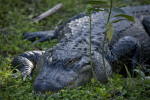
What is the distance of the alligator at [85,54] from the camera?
308 cm

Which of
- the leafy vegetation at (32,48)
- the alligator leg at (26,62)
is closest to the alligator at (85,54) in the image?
the alligator leg at (26,62)

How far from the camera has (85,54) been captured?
3512 millimetres

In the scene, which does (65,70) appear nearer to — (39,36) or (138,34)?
(138,34)

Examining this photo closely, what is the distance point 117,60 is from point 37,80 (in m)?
1.78

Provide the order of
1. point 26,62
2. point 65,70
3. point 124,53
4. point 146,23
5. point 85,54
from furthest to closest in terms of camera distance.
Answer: point 146,23
point 124,53
point 26,62
point 85,54
point 65,70

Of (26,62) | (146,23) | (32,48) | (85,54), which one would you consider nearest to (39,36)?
(32,48)

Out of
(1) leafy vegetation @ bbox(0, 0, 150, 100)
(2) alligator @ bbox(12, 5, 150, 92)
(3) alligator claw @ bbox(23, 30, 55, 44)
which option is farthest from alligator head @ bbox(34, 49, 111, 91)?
(3) alligator claw @ bbox(23, 30, 55, 44)

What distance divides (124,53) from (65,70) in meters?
1.55

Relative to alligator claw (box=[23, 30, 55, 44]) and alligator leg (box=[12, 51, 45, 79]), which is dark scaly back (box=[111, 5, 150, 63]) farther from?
alligator claw (box=[23, 30, 55, 44])

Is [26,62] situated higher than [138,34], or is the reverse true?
[138,34]

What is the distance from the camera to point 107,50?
4070mm

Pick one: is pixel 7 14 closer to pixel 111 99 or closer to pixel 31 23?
pixel 31 23

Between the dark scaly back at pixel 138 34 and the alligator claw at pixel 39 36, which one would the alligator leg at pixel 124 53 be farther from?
the alligator claw at pixel 39 36

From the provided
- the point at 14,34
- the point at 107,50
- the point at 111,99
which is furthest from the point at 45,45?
the point at 111,99
